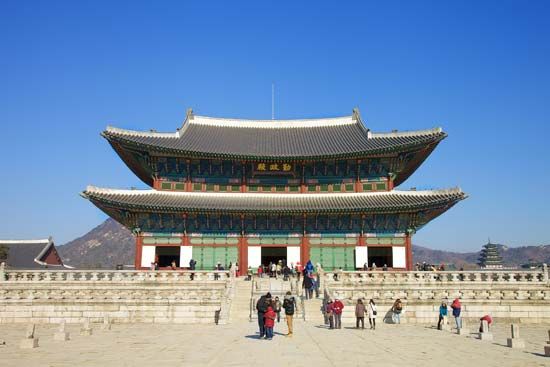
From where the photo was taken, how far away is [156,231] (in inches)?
1458

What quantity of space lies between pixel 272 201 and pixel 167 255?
9794 mm

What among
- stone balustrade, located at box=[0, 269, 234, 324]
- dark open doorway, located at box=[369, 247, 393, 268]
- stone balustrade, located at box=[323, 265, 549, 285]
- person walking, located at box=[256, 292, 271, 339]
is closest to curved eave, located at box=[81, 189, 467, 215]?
dark open doorway, located at box=[369, 247, 393, 268]

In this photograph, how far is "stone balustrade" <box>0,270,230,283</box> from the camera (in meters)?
28.2

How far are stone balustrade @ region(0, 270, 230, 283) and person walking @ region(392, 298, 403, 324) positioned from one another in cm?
1003

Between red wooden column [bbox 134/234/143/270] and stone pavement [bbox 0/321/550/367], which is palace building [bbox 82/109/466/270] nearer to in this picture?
red wooden column [bbox 134/234/143/270]

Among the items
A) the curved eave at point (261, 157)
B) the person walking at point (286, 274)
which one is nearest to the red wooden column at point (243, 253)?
the person walking at point (286, 274)

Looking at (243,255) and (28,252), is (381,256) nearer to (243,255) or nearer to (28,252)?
(243,255)

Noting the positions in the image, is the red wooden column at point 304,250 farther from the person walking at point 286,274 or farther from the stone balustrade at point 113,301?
the stone balustrade at point 113,301

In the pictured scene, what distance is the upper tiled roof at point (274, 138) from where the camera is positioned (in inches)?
1475

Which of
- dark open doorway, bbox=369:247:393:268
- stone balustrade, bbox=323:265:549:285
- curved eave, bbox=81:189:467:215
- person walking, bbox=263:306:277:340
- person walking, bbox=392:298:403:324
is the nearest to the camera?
person walking, bbox=263:306:277:340

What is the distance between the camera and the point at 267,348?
15602 mm

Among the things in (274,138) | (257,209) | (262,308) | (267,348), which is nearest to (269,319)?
(262,308)

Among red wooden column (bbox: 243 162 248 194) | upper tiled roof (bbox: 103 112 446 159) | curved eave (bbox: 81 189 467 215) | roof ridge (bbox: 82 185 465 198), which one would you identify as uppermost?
upper tiled roof (bbox: 103 112 446 159)

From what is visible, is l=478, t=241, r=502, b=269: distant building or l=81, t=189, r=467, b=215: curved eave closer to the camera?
l=81, t=189, r=467, b=215: curved eave
